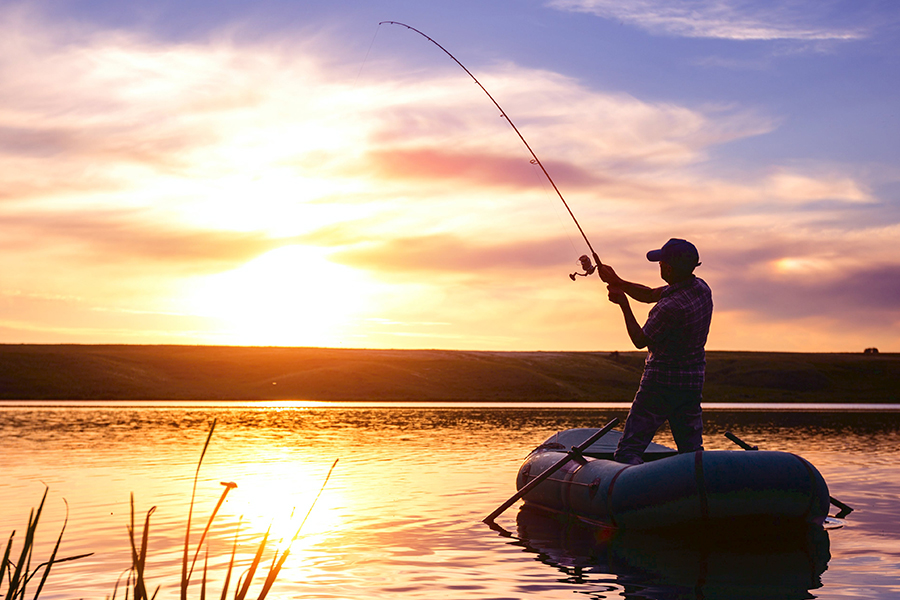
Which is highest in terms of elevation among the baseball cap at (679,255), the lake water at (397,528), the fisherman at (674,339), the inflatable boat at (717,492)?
the baseball cap at (679,255)

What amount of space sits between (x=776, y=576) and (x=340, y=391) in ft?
190

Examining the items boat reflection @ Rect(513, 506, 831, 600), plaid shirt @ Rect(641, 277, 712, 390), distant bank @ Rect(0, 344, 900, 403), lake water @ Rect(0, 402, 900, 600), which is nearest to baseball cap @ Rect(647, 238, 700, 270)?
plaid shirt @ Rect(641, 277, 712, 390)

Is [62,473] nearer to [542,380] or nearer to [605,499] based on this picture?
Answer: [605,499]

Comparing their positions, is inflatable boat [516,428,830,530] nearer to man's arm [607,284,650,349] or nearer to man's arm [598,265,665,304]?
man's arm [607,284,650,349]

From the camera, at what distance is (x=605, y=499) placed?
10.7 meters

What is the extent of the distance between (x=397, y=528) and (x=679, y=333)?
166 inches

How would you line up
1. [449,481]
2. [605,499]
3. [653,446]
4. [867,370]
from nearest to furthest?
1. [605,499]
2. [653,446]
3. [449,481]
4. [867,370]

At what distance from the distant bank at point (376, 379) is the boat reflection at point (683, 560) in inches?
2064

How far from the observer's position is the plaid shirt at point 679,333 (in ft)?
33.9

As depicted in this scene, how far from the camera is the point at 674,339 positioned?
34.3ft

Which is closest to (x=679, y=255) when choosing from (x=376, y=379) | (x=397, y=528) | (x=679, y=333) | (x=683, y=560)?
Result: (x=679, y=333)

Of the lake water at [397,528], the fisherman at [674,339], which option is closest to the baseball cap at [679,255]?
the fisherman at [674,339]

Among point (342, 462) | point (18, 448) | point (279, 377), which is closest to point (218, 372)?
point (279, 377)

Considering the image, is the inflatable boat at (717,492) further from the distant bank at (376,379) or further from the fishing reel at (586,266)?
the distant bank at (376,379)
